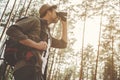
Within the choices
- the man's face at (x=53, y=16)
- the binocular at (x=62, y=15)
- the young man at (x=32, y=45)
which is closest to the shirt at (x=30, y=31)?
the young man at (x=32, y=45)

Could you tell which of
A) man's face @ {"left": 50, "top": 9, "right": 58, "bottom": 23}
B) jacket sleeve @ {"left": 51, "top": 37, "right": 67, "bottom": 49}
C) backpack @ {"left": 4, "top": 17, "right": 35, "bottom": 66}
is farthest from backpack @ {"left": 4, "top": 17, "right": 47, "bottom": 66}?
jacket sleeve @ {"left": 51, "top": 37, "right": 67, "bottom": 49}

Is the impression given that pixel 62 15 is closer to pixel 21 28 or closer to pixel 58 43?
pixel 58 43

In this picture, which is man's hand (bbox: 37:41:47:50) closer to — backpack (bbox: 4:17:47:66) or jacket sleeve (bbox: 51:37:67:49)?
backpack (bbox: 4:17:47:66)

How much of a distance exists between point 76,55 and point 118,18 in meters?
8.62

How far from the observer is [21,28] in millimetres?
1793

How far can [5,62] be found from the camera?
1.76m

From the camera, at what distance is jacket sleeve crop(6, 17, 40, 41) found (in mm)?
1739

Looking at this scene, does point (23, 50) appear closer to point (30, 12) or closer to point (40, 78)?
point (40, 78)

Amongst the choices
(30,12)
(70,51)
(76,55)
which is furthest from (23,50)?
(76,55)

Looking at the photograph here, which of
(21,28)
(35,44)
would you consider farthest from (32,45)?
(21,28)

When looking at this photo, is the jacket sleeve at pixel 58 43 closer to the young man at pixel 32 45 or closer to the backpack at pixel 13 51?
the young man at pixel 32 45

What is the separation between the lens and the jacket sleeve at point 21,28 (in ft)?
5.71

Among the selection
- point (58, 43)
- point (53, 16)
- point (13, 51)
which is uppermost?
point (53, 16)

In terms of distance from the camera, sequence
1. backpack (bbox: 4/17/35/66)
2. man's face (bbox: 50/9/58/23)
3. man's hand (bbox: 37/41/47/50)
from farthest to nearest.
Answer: man's face (bbox: 50/9/58/23)
man's hand (bbox: 37/41/47/50)
backpack (bbox: 4/17/35/66)
